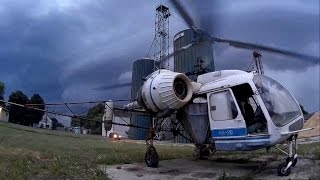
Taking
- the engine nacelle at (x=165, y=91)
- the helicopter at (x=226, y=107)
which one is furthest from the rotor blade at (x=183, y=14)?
the engine nacelle at (x=165, y=91)

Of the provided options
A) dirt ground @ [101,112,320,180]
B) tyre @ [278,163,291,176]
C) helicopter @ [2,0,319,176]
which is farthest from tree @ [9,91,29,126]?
tyre @ [278,163,291,176]

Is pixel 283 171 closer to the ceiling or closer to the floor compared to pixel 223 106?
closer to the floor

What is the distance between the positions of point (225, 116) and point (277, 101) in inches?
61.3

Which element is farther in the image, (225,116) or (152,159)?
(152,159)

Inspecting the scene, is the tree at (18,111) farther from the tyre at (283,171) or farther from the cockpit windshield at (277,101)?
the tyre at (283,171)

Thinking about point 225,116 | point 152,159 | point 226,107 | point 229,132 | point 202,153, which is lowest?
point 152,159

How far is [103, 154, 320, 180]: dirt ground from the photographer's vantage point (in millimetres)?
9477

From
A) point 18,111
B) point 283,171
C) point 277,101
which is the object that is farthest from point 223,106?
point 18,111

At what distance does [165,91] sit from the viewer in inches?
472

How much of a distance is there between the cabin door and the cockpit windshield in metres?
0.84

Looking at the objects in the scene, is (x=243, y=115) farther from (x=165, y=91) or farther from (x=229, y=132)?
(x=165, y=91)

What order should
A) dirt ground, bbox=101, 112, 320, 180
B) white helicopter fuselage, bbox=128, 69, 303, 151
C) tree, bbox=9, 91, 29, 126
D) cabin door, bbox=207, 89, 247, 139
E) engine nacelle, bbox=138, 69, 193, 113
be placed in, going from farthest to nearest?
tree, bbox=9, 91, 29, 126
engine nacelle, bbox=138, 69, 193, 113
cabin door, bbox=207, 89, 247, 139
white helicopter fuselage, bbox=128, 69, 303, 151
dirt ground, bbox=101, 112, 320, 180

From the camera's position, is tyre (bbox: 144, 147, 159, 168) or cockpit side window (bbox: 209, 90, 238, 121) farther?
tyre (bbox: 144, 147, 159, 168)

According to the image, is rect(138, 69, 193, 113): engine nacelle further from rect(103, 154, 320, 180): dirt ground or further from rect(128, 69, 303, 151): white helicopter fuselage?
rect(103, 154, 320, 180): dirt ground
